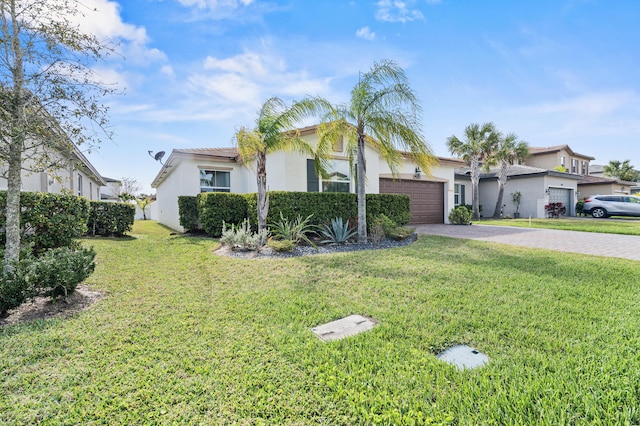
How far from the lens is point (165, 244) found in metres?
9.66

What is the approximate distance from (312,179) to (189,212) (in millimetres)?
5516

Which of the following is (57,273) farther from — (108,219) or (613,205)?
(613,205)

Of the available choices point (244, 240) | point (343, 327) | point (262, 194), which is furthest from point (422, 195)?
point (343, 327)

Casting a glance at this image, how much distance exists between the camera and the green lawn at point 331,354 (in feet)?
6.66

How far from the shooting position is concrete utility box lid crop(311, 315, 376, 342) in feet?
10.5

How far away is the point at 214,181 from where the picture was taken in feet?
44.9

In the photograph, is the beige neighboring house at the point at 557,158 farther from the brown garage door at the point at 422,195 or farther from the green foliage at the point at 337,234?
the green foliage at the point at 337,234

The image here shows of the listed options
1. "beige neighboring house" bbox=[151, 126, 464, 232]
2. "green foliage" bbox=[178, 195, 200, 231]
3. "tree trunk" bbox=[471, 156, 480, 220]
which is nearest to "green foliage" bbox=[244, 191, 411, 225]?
"beige neighboring house" bbox=[151, 126, 464, 232]

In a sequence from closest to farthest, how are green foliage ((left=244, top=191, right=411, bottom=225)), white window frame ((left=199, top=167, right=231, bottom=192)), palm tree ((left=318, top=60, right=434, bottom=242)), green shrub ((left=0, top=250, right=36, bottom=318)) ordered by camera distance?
green shrub ((left=0, top=250, right=36, bottom=318)) < palm tree ((left=318, top=60, right=434, bottom=242)) < green foliage ((left=244, top=191, right=411, bottom=225)) < white window frame ((left=199, top=167, right=231, bottom=192))

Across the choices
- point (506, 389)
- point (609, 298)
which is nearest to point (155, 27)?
point (506, 389)

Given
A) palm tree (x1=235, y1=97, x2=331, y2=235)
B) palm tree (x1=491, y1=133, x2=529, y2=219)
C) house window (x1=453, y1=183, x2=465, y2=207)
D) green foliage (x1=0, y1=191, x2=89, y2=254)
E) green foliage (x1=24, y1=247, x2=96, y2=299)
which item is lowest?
green foliage (x1=24, y1=247, x2=96, y2=299)

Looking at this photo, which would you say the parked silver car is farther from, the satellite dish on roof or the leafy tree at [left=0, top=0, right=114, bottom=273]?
the satellite dish on roof

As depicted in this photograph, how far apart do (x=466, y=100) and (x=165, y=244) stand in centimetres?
1306

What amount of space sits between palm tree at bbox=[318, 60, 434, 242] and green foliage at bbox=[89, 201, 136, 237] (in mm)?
8761
